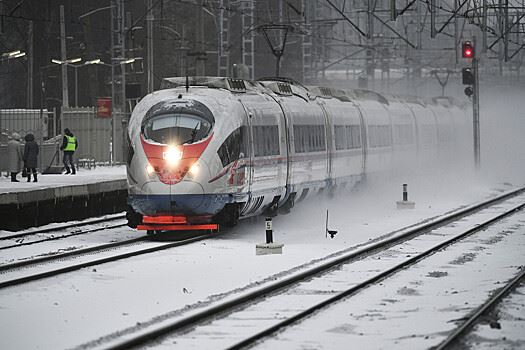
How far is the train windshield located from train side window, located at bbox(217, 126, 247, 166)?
18.3 inches

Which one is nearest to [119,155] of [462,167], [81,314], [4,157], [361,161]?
[4,157]

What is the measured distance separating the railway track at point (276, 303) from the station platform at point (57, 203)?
28.1 feet

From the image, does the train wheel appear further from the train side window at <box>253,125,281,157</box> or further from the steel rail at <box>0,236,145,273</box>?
the steel rail at <box>0,236,145,273</box>

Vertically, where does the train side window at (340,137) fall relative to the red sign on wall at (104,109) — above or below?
below

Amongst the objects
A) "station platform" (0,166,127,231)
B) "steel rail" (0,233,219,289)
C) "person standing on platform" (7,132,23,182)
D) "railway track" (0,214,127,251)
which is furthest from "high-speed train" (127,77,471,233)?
"person standing on platform" (7,132,23,182)

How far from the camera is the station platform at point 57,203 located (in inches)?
1056

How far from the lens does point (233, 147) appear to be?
77.6 ft

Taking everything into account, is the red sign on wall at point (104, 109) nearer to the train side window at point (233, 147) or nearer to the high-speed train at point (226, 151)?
the high-speed train at point (226, 151)

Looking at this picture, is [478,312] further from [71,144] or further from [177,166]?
[71,144]

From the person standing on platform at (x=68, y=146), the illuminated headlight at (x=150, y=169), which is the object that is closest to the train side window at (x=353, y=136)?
the person standing on platform at (x=68, y=146)

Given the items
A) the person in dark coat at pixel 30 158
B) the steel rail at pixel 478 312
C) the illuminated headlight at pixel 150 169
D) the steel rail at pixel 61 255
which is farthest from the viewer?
the person in dark coat at pixel 30 158

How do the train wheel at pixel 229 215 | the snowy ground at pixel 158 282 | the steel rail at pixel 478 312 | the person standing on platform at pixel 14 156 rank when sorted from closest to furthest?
the steel rail at pixel 478 312, the snowy ground at pixel 158 282, the train wheel at pixel 229 215, the person standing on platform at pixel 14 156

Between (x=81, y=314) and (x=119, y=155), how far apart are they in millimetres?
37985

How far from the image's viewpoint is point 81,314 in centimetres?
1437
